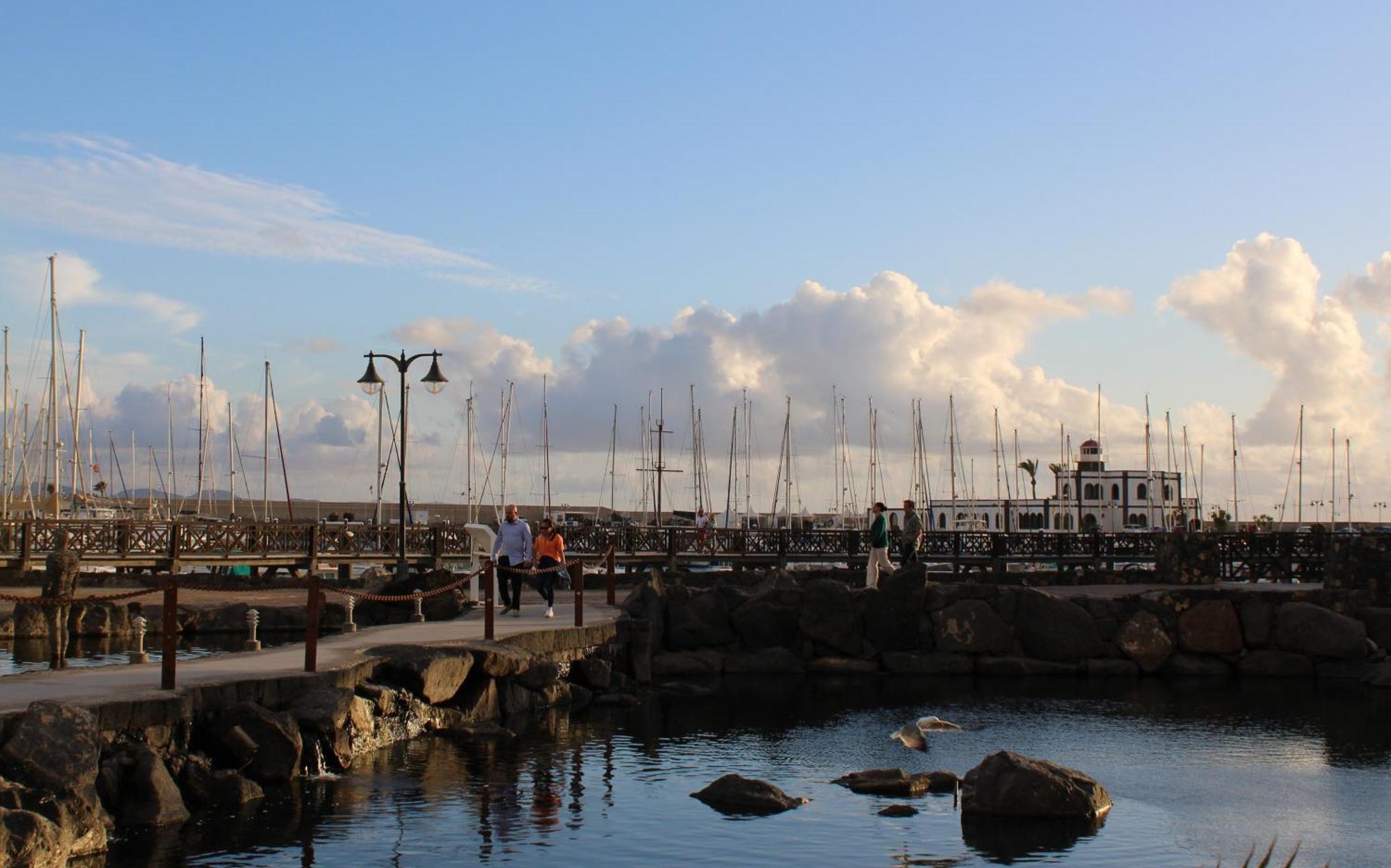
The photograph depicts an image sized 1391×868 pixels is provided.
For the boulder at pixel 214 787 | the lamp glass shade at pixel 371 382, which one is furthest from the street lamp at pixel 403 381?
the boulder at pixel 214 787

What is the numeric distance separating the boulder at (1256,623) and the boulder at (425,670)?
1718 centimetres

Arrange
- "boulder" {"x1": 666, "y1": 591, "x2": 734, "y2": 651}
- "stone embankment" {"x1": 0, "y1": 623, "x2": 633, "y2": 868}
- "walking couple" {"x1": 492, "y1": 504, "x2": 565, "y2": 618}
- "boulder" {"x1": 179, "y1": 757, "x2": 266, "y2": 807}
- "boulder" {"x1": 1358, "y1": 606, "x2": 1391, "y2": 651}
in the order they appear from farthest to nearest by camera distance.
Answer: "boulder" {"x1": 1358, "y1": 606, "x2": 1391, "y2": 651} → "boulder" {"x1": 666, "y1": 591, "x2": 734, "y2": 651} → "walking couple" {"x1": 492, "y1": 504, "x2": 565, "y2": 618} → "boulder" {"x1": 179, "y1": 757, "x2": 266, "y2": 807} → "stone embankment" {"x1": 0, "y1": 623, "x2": 633, "y2": 868}

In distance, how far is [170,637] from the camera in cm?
1516

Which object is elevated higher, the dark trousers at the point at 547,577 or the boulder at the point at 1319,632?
the dark trousers at the point at 547,577

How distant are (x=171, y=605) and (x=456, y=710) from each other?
5322 millimetres

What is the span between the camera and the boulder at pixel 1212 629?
28891 millimetres

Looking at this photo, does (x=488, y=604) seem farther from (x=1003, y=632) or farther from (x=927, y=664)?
(x=1003, y=632)

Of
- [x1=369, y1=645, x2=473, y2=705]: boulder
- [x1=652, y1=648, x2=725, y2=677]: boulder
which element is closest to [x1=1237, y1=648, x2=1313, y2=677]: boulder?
[x1=652, y1=648, x2=725, y2=677]: boulder

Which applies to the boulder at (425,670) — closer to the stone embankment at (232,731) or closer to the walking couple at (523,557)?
the stone embankment at (232,731)

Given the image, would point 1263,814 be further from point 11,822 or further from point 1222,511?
point 1222,511

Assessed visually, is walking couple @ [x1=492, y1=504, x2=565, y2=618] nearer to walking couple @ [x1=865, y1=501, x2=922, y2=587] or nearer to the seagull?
walking couple @ [x1=865, y1=501, x2=922, y2=587]

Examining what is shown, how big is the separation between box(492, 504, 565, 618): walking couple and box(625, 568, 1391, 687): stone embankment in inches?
94.3

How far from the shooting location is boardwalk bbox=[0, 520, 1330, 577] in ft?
134

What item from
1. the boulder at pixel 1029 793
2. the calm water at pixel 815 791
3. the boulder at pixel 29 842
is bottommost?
the calm water at pixel 815 791
